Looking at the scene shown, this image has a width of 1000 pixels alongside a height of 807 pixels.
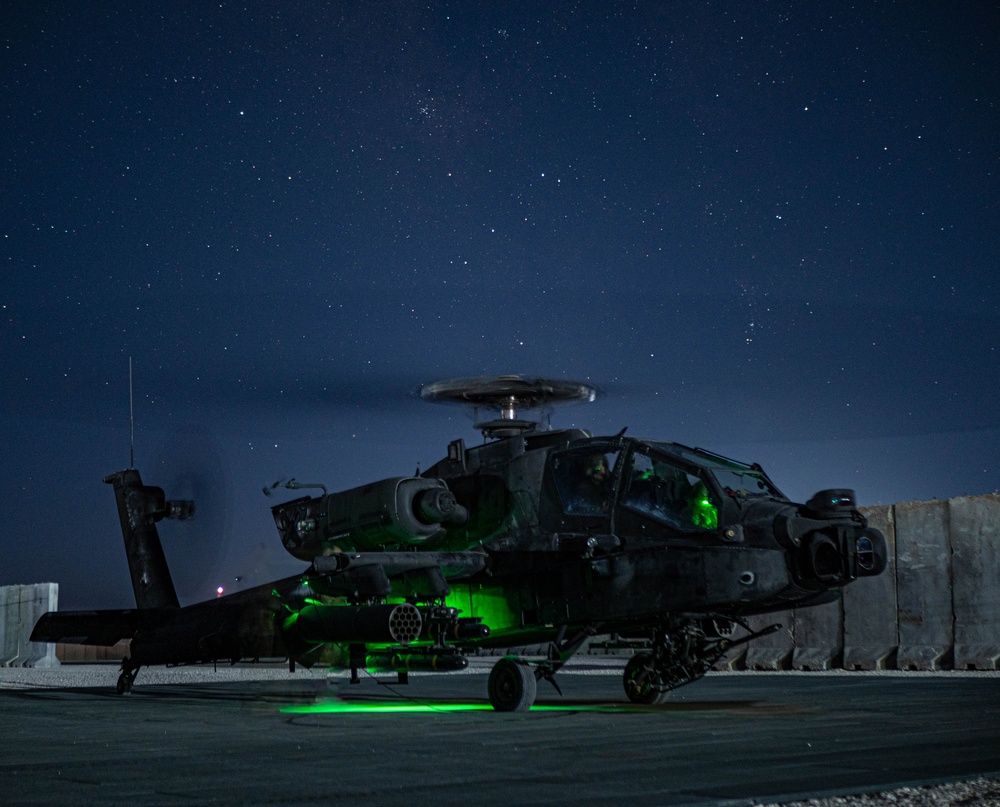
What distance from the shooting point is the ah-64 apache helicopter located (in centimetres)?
1110

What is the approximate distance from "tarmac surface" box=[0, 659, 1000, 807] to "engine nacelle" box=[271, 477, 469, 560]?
6.64 feet

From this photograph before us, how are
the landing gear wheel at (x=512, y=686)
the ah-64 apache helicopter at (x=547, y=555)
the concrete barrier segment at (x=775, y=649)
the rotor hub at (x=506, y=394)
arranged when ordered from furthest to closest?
the concrete barrier segment at (x=775, y=649) < the rotor hub at (x=506, y=394) < the landing gear wheel at (x=512, y=686) < the ah-64 apache helicopter at (x=547, y=555)

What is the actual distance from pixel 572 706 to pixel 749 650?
42.7ft

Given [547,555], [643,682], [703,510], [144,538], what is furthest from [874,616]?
[144,538]

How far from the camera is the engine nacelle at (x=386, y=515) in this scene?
517 inches

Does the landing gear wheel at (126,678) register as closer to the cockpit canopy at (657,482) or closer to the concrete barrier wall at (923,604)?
the cockpit canopy at (657,482)

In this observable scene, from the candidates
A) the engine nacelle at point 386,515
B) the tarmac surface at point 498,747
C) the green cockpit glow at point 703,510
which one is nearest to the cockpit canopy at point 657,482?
the green cockpit glow at point 703,510

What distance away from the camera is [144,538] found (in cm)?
1862

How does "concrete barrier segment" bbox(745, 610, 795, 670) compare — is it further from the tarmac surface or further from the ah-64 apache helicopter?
the ah-64 apache helicopter

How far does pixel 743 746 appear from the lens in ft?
26.7

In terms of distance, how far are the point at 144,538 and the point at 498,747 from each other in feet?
39.0

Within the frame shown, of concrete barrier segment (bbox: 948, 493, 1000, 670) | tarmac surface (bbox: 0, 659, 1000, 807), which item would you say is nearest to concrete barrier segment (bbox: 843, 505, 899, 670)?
concrete barrier segment (bbox: 948, 493, 1000, 670)

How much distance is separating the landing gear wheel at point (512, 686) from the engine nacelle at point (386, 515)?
2033 mm

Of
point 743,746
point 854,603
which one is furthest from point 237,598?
point 854,603
